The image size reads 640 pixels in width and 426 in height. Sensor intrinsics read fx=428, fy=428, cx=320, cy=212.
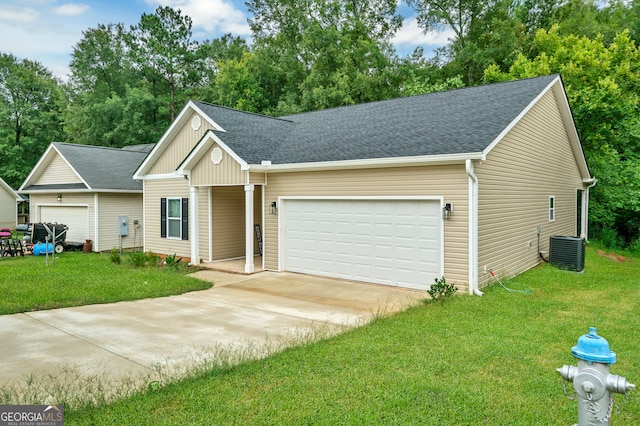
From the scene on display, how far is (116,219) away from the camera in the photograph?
58.3 feet

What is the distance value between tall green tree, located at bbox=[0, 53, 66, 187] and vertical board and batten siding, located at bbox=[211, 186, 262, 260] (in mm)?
28729

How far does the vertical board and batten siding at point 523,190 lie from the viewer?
9352 millimetres

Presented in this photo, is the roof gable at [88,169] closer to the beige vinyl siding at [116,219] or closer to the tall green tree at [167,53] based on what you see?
the beige vinyl siding at [116,219]

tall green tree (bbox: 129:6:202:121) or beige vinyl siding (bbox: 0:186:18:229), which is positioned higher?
tall green tree (bbox: 129:6:202:121)

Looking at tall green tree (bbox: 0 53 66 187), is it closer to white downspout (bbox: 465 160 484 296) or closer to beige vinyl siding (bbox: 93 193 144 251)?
beige vinyl siding (bbox: 93 193 144 251)

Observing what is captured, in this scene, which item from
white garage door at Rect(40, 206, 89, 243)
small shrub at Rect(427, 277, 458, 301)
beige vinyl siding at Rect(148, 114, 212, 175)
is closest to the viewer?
small shrub at Rect(427, 277, 458, 301)

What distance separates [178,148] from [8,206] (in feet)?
66.5

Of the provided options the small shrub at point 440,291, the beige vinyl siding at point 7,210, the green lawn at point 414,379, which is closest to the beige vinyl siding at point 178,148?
the small shrub at point 440,291

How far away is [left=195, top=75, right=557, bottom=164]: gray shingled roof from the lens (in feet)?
31.3

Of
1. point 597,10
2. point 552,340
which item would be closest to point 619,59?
point 597,10

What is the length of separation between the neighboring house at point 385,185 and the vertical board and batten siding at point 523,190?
5cm

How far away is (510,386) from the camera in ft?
14.1

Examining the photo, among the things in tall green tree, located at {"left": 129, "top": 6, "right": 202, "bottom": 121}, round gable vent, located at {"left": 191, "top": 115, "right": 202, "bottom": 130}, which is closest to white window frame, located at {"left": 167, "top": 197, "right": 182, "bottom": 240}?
round gable vent, located at {"left": 191, "top": 115, "right": 202, "bottom": 130}

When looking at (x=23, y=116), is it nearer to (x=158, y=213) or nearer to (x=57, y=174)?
(x=57, y=174)
